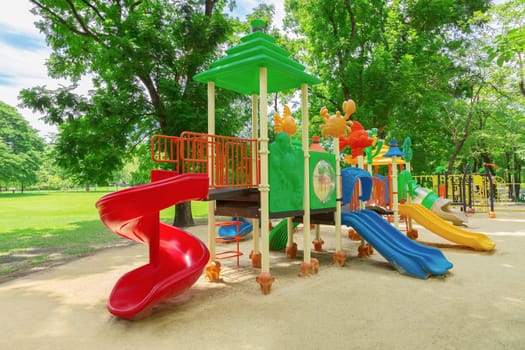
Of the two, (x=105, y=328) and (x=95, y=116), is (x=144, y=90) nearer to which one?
(x=95, y=116)

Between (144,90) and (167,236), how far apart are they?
959 centimetres

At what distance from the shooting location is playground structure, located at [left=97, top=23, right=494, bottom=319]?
4.46 meters

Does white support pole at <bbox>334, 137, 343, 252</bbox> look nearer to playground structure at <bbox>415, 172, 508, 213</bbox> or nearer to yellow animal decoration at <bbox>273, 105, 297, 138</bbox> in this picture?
yellow animal decoration at <bbox>273, 105, 297, 138</bbox>

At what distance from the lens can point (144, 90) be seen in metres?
13.7

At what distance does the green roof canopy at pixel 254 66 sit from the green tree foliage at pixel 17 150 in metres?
49.4

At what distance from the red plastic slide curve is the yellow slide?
272 inches

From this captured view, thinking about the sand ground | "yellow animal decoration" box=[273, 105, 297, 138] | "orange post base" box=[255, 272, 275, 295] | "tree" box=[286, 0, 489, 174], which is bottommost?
the sand ground

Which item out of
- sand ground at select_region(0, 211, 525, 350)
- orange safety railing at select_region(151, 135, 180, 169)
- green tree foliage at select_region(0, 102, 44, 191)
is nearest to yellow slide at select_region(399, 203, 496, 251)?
sand ground at select_region(0, 211, 525, 350)

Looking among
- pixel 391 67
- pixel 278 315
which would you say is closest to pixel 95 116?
pixel 278 315

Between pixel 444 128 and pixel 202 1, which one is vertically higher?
pixel 202 1

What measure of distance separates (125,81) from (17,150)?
51212 millimetres

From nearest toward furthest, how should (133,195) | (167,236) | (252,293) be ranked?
(133,195), (252,293), (167,236)

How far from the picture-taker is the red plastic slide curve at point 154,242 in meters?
4.05

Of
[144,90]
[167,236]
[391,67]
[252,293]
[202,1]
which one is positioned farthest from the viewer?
[391,67]
